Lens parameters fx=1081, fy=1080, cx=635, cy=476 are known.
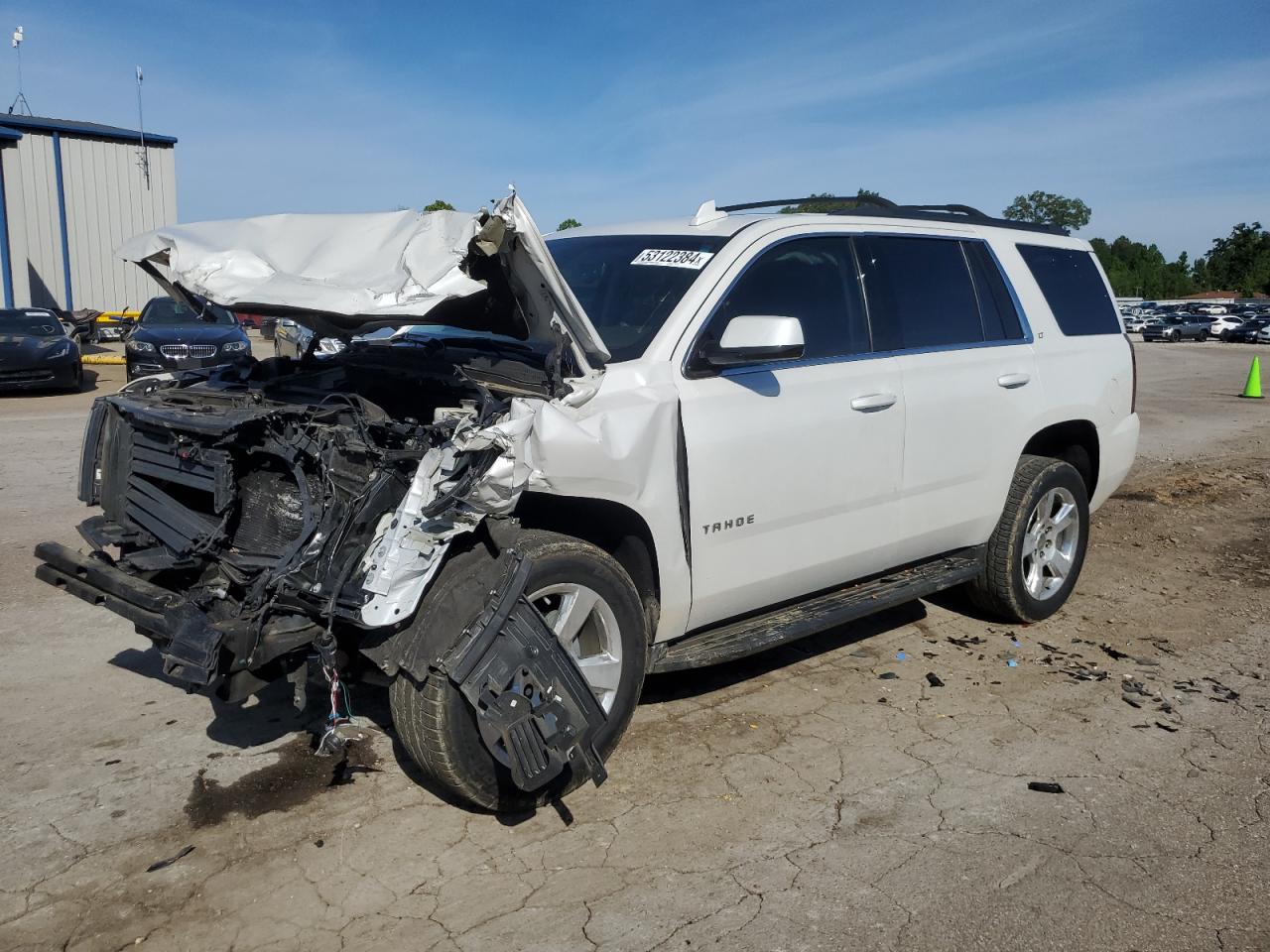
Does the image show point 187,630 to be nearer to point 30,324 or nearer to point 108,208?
point 30,324

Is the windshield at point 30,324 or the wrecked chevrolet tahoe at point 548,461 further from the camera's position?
the windshield at point 30,324

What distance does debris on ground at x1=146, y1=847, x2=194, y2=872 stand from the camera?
3379 millimetres

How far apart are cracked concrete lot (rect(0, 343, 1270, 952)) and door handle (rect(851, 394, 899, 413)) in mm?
1325

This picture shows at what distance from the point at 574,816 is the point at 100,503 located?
2315 mm

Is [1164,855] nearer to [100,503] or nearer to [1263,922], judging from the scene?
[1263,922]

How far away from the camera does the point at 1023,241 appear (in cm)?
593

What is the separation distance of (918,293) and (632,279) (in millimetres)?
1467

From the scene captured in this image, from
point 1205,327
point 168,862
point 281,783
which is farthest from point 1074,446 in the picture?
point 1205,327

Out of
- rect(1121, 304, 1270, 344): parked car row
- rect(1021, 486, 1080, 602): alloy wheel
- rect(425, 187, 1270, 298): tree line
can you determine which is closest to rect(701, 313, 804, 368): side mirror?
rect(1021, 486, 1080, 602): alloy wheel

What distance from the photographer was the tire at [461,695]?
3.42 m

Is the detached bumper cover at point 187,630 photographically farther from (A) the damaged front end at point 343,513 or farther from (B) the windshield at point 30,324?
(B) the windshield at point 30,324

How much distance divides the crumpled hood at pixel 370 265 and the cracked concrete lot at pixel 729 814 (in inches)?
66.3

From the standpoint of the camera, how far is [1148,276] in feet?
365

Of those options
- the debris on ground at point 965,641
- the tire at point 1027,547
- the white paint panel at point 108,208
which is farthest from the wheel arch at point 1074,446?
the white paint panel at point 108,208
